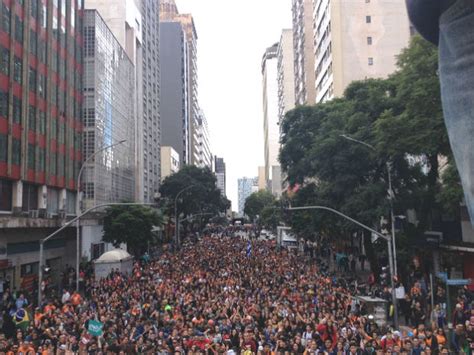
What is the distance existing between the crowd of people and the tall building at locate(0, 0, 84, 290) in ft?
34.4

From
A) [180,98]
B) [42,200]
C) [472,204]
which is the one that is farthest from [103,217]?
[180,98]

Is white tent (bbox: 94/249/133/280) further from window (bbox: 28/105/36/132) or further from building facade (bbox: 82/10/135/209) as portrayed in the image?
building facade (bbox: 82/10/135/209)

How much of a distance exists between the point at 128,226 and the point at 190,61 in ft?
350

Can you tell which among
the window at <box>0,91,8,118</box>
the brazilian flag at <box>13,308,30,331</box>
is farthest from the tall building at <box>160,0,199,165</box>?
the brazilian flag at <box>13,308,30,331</box>

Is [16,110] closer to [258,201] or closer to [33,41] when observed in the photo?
[33,41]

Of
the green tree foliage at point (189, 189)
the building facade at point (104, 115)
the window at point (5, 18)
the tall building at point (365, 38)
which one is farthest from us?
the green tree foliage at point (189, 189)

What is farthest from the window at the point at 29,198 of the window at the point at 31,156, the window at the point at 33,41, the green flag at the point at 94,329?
the green flag at the point at 94,329

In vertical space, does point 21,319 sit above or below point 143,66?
below

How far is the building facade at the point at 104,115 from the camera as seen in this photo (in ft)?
165

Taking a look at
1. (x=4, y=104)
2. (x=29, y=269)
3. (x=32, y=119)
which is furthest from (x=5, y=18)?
(x=29, y=269)

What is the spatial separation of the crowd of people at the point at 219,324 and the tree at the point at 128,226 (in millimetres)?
18566

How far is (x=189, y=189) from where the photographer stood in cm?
7950

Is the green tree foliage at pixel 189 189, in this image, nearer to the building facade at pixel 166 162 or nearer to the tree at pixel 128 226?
the building facade at pixel 166 162

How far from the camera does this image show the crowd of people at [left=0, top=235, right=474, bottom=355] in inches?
558
